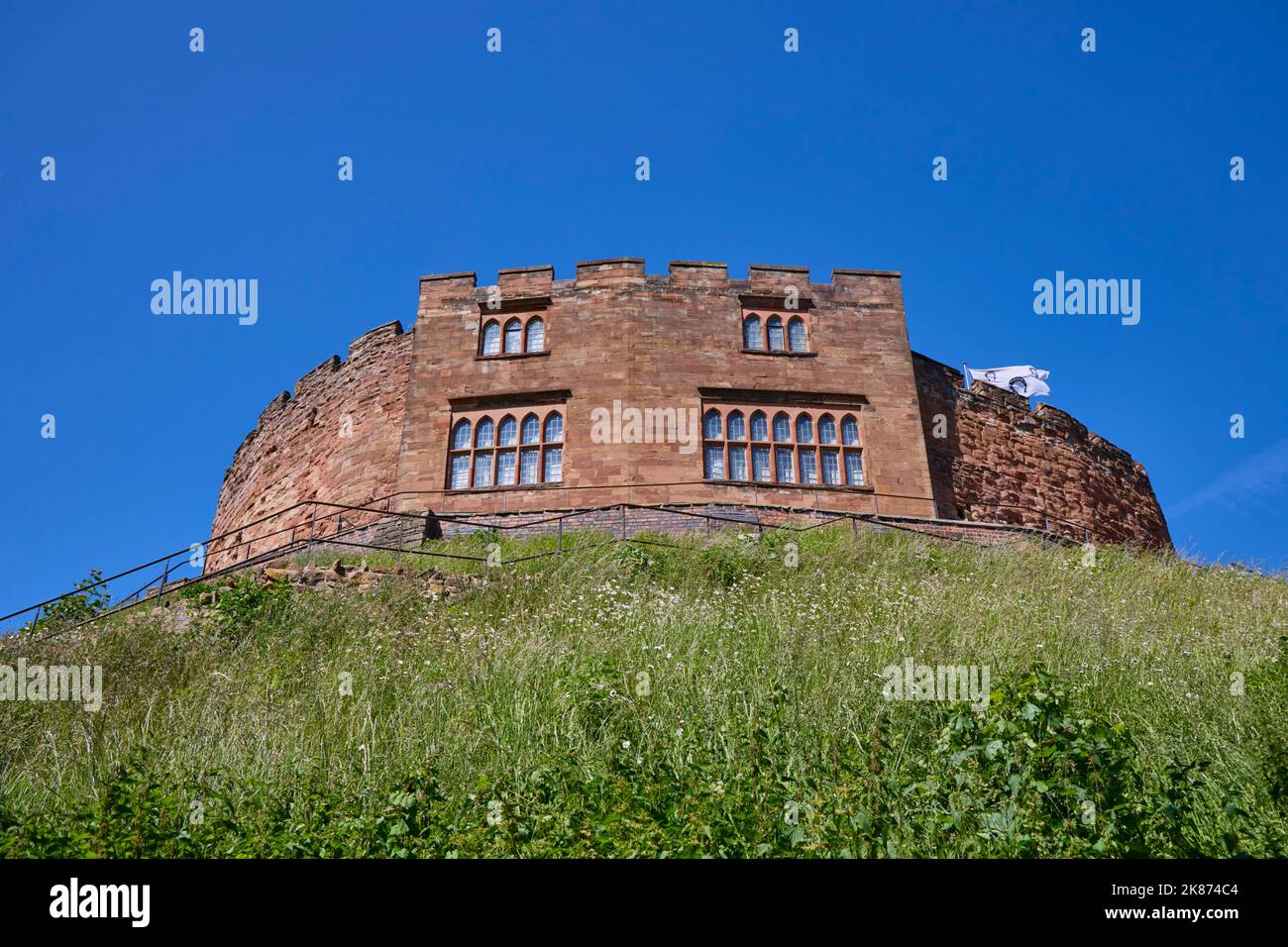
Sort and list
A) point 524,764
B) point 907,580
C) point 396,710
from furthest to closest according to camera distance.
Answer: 1. point 907,580
2. point 396,710
3. point 524,764

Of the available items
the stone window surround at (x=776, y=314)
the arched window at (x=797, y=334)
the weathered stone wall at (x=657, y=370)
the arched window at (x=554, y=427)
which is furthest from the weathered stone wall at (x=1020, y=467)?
the arched window at (x=554, y=427)

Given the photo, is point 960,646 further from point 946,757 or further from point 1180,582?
point 1180,582

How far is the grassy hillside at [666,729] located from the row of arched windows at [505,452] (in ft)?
26.9

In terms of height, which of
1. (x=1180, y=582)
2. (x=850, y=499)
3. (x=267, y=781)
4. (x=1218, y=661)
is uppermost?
(x=850, y=499)

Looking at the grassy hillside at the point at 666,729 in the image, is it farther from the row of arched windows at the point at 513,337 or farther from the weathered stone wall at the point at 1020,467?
the row of arched windows at the point at 513,337

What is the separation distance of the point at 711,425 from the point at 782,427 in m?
1.66

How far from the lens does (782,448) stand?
67.5ft

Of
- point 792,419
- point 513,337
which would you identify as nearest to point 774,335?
point 792,419

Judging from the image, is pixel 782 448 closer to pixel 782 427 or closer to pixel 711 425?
pixel 782 427

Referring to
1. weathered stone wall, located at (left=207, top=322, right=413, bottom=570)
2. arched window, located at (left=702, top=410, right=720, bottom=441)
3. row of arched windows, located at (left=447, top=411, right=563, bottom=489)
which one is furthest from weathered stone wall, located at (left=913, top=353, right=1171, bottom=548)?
weathered stone wall, located at (left=207, top=322, right=413, bottom=570)

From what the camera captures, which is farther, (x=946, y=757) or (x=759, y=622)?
(x=759, y=622)

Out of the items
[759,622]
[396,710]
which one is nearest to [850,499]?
[759,622]

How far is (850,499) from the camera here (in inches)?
781
